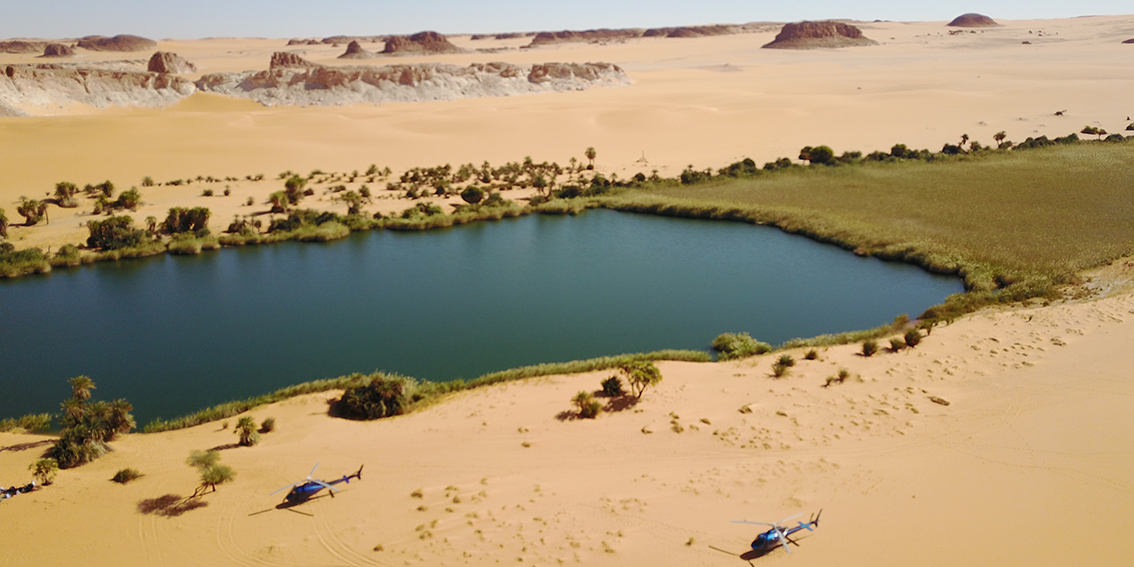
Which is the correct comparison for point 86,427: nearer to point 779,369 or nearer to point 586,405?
point 586,405

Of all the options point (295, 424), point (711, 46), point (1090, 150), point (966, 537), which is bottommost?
point (966, 537)

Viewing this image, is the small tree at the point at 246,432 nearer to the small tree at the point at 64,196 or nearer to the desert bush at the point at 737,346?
the desert bush at the point at 737,346

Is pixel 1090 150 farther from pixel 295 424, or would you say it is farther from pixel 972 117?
pixel 295 424

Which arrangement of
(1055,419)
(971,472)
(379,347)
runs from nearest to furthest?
(971,472)
(1055,419)
(379,347)

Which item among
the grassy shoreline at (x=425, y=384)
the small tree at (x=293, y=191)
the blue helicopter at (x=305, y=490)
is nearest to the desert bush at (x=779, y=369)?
the grassy shoreline at (x=425, y=384)

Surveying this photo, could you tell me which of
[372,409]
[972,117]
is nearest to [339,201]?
[372,409]
